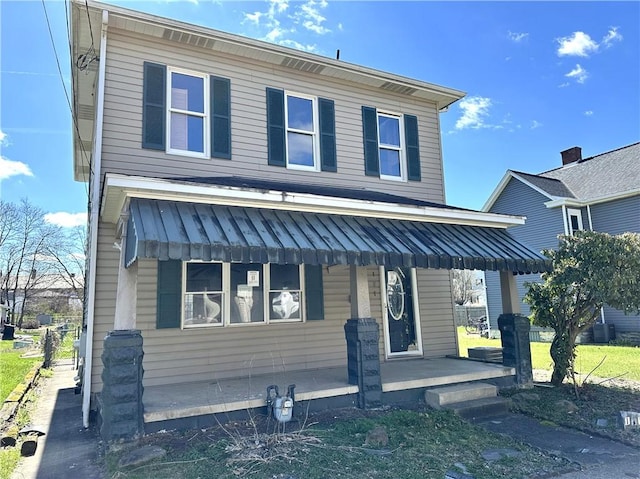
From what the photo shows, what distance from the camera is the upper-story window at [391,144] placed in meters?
8.96

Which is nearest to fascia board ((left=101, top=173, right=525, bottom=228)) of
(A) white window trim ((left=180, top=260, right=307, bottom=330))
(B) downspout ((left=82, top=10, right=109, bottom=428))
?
(B) downspout ((left=82, top=10, right=109, bottom=428))

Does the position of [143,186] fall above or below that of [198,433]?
above

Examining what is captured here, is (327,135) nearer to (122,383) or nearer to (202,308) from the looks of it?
(202,308)

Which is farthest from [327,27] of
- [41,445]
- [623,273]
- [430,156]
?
[41,445]

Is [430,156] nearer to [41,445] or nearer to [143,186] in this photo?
[143,186]

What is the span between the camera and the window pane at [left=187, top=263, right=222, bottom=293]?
268 inches

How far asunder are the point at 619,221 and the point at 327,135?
1203 cm

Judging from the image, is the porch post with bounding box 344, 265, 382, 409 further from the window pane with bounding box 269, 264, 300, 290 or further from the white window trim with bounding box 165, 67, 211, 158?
the white window trim with bounding box 165, 67, 211, 158

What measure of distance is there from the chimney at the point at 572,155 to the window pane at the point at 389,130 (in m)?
14.3

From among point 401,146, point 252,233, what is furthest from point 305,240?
point 401,146

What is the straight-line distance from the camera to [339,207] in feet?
20.5

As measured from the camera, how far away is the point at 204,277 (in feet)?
22.7

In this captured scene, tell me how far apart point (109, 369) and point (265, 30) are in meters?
7.37

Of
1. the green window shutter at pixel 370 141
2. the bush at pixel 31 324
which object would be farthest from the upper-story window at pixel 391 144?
the bush at pixel 31 324
